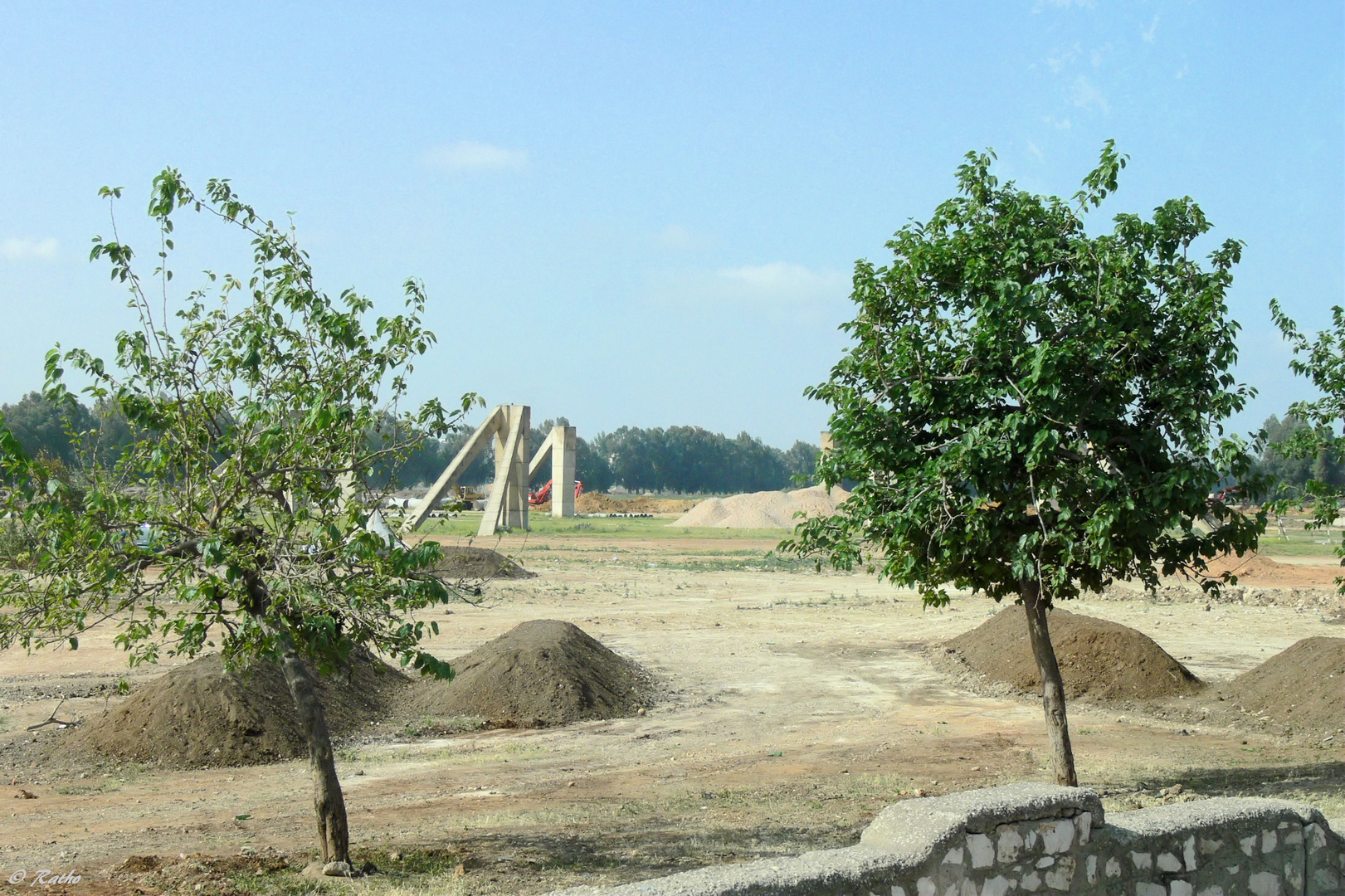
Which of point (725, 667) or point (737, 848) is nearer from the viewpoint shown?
point (737, 848)

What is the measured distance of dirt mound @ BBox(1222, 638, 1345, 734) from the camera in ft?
39.5

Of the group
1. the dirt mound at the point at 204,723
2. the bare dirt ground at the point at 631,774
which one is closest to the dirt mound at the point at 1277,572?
the bare dirt ground at the point at 631,774

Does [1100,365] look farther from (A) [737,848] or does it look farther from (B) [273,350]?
(B) [273,350]

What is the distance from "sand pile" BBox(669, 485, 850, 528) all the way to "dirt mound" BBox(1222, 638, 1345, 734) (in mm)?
52804

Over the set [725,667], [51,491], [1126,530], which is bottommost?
[725,667]

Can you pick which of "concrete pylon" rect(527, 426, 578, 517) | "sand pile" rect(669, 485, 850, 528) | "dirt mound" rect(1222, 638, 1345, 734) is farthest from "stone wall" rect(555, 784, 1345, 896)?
"sand pile" rect(669, 485, 850, 528)

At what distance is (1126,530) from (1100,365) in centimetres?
123

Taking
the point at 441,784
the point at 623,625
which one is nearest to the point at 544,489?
the point at 623,625

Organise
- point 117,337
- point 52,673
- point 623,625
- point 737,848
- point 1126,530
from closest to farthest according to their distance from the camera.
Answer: point 117,337, point 737,848, point 1126,530, point 52,673, point 623,625

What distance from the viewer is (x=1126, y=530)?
7859mm

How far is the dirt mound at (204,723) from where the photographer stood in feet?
34.1

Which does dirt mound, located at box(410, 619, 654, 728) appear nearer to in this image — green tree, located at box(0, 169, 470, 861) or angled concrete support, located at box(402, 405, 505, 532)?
green tree, located at box(0, 169, 470, 861)

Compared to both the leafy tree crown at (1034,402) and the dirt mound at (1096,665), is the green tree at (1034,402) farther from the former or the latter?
the dirt mound at (1096,665)

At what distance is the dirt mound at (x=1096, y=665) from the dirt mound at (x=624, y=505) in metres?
69.3
